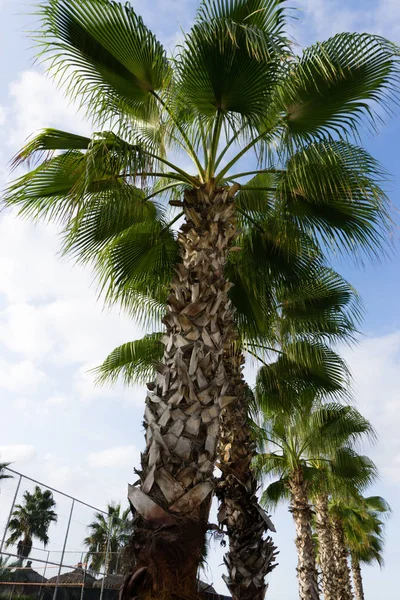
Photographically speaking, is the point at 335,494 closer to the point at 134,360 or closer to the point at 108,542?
the point at 108,542

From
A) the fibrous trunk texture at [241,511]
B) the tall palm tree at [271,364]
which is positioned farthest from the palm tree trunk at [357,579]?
the fibrous trunk texture at [241,511]

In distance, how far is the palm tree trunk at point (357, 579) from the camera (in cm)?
2669

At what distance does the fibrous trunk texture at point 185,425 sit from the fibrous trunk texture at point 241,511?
2293mm

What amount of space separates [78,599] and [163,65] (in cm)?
1371

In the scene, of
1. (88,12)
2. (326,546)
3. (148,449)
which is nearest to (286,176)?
(88,12)

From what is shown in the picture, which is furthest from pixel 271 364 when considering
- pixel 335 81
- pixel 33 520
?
pixel 33 520

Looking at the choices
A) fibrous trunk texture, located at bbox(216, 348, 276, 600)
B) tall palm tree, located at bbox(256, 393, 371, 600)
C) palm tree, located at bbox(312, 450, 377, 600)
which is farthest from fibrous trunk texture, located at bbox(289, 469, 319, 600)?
fibrous trunk texture, located at bbox(216, 348, 276, 600)

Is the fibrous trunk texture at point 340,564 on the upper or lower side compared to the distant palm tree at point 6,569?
upper

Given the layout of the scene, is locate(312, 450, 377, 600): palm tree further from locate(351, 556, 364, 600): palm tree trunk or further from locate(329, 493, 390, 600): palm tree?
locate(351, 556, 364, 600): palm tree trunk

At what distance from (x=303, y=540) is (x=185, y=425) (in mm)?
10860

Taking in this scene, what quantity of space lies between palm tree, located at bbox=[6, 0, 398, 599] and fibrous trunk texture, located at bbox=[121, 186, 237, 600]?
0.04 ft

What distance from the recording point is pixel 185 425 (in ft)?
10.9

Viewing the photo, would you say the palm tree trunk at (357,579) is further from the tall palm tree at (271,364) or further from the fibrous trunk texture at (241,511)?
the fibrous trunk texture at (241,511)

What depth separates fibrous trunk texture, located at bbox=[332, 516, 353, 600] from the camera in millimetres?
16453
